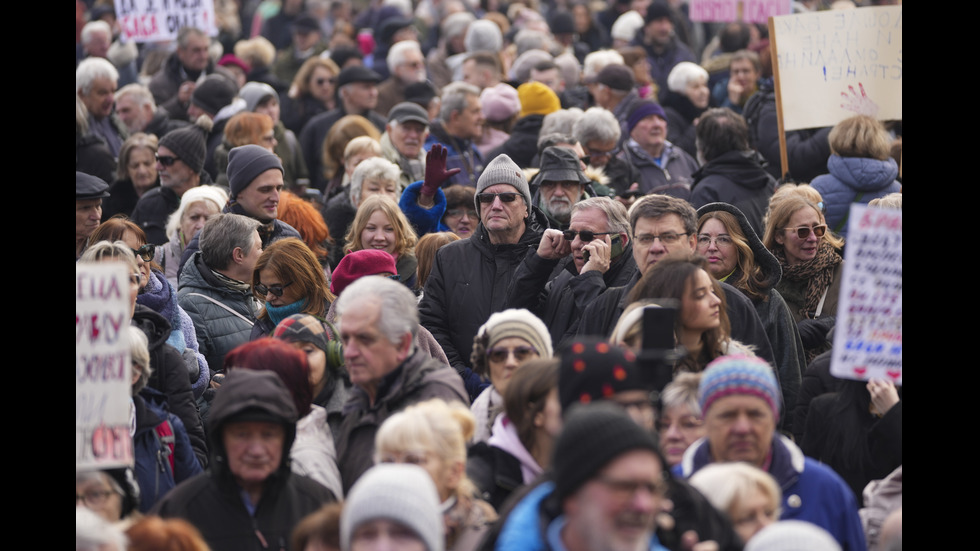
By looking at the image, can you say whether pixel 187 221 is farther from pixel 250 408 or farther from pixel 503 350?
pixel 250 408

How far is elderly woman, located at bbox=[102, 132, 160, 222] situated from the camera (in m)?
10.6

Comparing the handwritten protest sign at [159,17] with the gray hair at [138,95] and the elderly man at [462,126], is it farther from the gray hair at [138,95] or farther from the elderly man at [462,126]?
the elderly man at [462,126]

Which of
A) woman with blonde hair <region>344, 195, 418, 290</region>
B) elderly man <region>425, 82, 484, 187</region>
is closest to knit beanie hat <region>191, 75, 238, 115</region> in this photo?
elderly man <region>425, 82, 484, 187</region>

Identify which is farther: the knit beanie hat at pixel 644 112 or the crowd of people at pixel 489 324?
the knit beanie hat at pixel 644 112

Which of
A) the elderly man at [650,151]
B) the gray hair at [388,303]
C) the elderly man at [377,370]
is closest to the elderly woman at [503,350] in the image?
the elderly man at [377,370]

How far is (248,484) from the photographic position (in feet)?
16.5

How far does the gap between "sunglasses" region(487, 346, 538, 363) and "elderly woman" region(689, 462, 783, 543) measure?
1.41 m

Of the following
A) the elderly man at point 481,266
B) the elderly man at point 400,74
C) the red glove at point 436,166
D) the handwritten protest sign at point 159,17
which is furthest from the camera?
the elderly man at point 400,74

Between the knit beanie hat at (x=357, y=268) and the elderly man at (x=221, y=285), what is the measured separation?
611mm

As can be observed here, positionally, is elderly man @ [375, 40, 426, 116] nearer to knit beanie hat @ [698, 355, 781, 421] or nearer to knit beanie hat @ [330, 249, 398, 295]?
knit beanie hat @ [330, 249, 398, 295]

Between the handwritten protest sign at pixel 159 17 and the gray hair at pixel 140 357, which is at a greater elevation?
the handwritten protest sign at pixel 159 17

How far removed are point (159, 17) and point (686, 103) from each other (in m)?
5.16

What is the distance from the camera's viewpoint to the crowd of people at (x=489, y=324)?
13.8 feet

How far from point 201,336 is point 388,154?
372 centimetres
